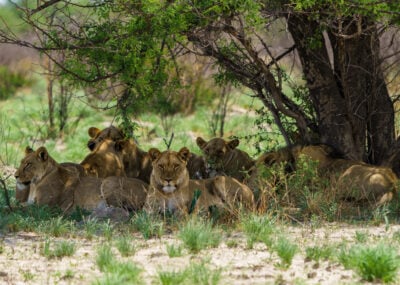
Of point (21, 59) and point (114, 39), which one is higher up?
point (21, 59)

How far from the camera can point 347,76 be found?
10172 millimetres

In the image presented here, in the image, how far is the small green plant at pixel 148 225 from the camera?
736 cm

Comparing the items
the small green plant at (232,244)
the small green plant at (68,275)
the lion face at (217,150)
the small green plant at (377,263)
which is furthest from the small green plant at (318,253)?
the lion face at (217,150)

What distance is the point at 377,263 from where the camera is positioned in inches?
221

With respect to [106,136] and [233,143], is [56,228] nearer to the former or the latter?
[106,136]

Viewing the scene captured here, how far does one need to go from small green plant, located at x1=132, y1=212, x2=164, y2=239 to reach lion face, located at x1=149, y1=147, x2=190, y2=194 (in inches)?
21.8

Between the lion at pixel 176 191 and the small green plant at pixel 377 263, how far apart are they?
2553mm

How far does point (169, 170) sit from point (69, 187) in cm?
144

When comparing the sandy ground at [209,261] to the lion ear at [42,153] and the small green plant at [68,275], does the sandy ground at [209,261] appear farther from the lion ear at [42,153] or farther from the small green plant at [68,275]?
the lion ear at [42,153]

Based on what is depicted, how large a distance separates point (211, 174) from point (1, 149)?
19.9 ft

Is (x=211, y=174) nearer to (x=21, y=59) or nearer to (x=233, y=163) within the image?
(x=233, y=163)

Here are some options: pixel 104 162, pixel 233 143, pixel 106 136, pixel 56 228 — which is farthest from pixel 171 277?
pixel 106 136

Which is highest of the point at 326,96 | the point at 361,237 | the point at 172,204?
the point at 326,96

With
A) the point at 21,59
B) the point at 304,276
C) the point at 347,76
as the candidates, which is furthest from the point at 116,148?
the point at 21,59
